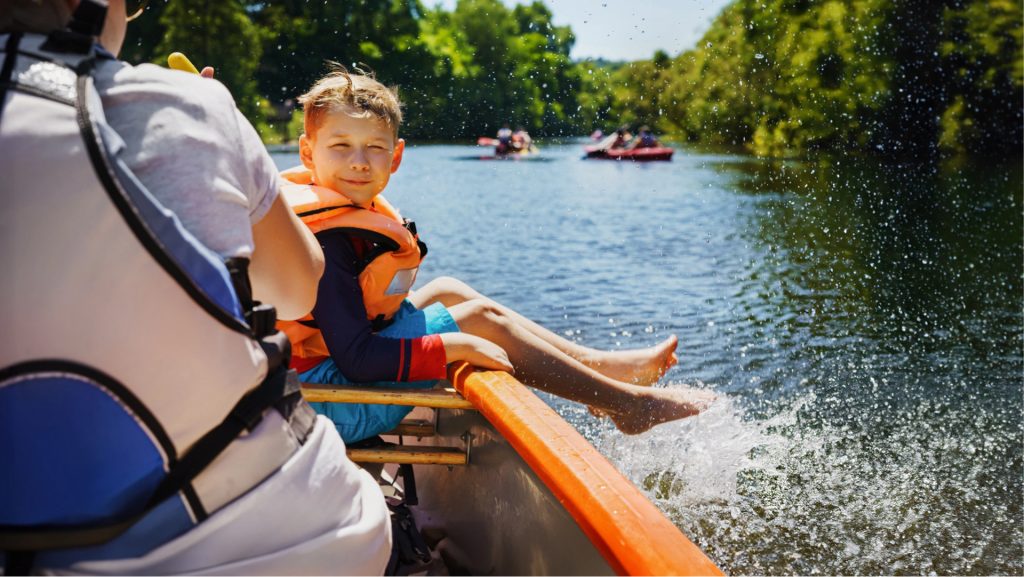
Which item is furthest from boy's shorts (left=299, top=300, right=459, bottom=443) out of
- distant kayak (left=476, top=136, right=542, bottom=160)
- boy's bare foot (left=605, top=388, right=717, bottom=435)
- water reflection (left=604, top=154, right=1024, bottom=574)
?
distant kayak (left=476, top=136, right=542, bottom=160)

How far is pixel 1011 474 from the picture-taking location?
3727 mm

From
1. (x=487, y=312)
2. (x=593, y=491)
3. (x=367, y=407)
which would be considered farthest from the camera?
(x=487, y=312)

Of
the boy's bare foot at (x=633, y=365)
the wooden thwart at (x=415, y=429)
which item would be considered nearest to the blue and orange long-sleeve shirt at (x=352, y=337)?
the wooden thwart at (x=415, y=429)

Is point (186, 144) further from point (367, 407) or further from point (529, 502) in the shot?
point (367, 407)

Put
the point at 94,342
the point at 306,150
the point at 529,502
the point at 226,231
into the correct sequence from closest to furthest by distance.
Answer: the point at 94,342, the point at 226,231, the point at 529,502, the point at 306,150

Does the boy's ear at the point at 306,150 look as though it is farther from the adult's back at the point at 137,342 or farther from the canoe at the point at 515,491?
the adult's back at the point at 137,342

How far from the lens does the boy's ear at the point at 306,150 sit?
97.1 inches

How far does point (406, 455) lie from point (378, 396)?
191mm

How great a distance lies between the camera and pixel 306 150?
8.25 feet

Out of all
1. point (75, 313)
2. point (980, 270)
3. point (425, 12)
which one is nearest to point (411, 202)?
point (980, 270)

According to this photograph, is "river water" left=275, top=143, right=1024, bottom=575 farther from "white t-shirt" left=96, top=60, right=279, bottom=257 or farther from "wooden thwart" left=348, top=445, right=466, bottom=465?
"white t-shirt" left=96, top=60, right=279, bottom=257

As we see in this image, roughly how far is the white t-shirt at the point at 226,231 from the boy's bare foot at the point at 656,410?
1855 mm

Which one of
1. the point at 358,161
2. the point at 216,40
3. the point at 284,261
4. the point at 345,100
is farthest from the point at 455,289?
the point at 216,40

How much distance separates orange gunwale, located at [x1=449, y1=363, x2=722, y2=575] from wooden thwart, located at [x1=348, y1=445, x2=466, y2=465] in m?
0.21
